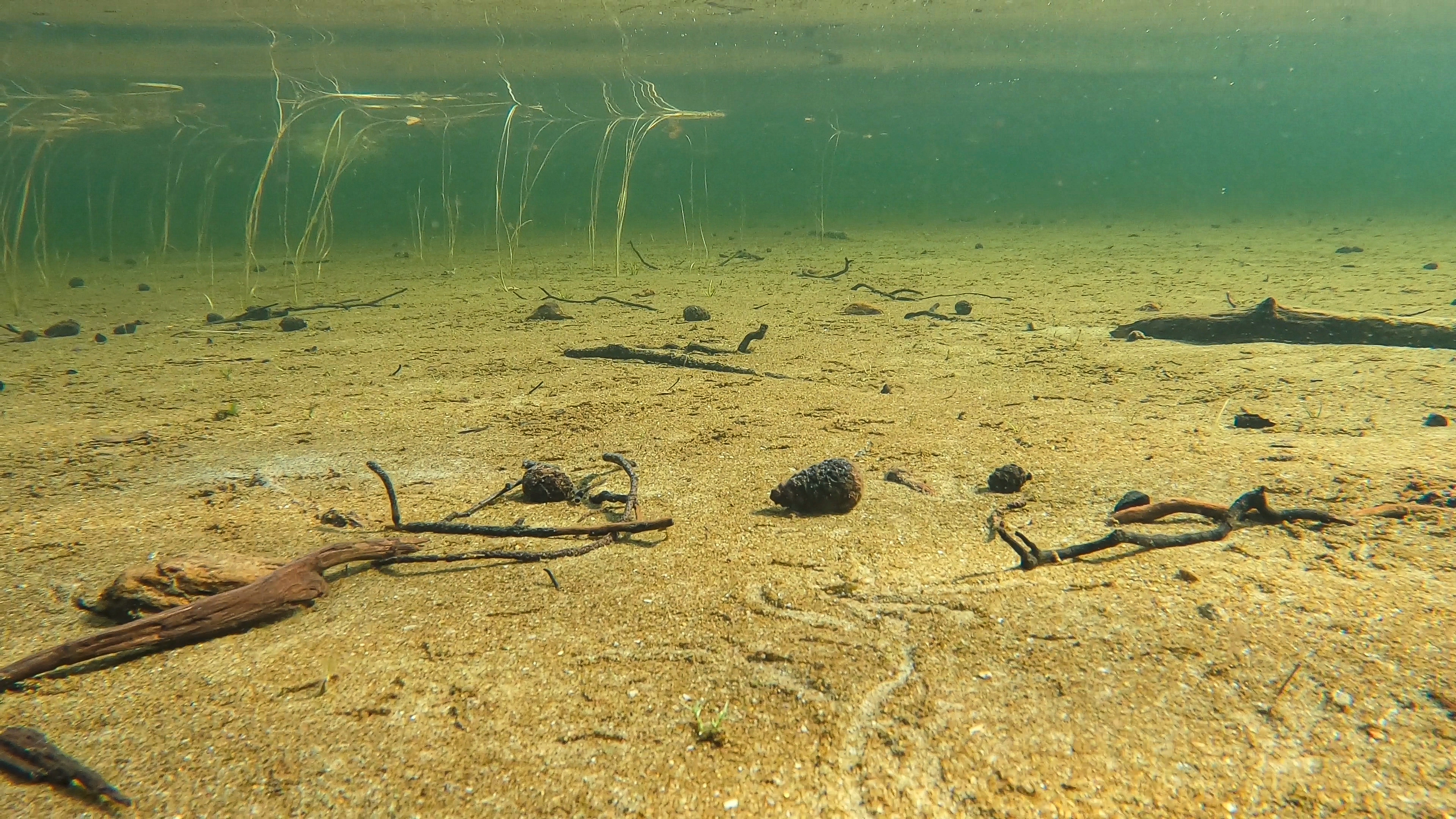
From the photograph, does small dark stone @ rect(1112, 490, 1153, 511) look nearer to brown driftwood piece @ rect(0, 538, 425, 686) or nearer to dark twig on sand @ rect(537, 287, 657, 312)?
brown driftwood piece @ rect(0, 538, 425, 686)

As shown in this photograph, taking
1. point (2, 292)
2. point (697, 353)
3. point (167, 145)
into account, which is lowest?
point (2, 292)

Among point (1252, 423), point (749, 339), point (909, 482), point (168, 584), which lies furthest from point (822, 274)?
point (168, 584)

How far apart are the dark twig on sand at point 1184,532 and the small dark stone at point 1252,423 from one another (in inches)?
56.4

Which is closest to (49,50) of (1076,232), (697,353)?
(697,353)

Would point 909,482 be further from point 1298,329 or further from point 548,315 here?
point 548,315

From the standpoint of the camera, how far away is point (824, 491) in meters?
2.99

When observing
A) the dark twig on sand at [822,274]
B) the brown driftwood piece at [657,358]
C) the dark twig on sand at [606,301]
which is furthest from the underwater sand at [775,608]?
the dark twig on sand at [822,274]

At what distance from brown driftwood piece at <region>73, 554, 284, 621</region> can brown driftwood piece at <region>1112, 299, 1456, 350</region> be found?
7.14 meters

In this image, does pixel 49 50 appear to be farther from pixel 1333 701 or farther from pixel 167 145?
pixel 1333 701

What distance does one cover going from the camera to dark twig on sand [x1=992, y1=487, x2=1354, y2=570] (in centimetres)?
242

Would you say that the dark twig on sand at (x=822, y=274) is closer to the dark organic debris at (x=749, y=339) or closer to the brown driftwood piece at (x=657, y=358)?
the dark organic debris at (x=749, y=339)

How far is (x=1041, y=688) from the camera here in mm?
1798

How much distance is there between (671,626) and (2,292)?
797 inches

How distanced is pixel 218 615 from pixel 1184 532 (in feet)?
10.4
